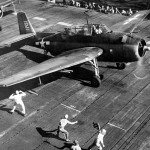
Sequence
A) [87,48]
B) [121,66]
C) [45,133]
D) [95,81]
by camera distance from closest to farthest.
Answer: [45,133], [95,81], [87,48], [121,66]

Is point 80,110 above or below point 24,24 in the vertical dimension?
below

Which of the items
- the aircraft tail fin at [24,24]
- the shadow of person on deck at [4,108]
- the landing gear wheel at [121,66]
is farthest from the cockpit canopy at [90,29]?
the shadow of person on deck at [4,108]

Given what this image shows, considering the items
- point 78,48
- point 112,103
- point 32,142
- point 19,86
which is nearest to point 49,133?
point 32,142

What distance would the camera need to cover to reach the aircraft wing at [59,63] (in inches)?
640

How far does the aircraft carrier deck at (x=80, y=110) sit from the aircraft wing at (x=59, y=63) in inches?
78.0

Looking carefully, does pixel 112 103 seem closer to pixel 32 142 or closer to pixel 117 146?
pixel 117 146

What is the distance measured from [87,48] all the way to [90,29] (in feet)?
4.32

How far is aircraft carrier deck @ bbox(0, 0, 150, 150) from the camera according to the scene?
14.4 meters

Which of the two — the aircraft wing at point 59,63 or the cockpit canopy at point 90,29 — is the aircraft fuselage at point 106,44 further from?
the aircraft wing at point 59,63

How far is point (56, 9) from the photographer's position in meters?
37.1

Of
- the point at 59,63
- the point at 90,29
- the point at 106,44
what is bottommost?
the point at 59,63

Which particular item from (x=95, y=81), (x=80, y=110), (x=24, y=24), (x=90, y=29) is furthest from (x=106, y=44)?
(x=24, y=24)

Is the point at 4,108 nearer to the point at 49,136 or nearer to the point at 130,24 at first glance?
the point at 49,136

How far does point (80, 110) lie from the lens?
55.2ft
